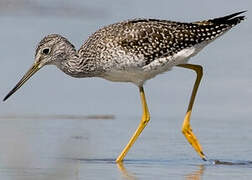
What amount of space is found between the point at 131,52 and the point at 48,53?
1.05 meters

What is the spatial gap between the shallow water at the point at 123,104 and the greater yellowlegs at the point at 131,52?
50 centimetres

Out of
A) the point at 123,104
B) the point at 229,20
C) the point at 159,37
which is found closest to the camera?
the point at 159,37

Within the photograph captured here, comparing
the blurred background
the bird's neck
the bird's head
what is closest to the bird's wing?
the bird's neck

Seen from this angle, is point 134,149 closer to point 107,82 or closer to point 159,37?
point 159,37

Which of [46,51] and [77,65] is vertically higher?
[46,51]

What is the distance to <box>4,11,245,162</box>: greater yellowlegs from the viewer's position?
1080cm

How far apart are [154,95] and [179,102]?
420 millimetres

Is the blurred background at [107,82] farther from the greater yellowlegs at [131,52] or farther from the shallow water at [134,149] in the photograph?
the greater yellowlegs at [131,52]

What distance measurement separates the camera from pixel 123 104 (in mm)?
12586

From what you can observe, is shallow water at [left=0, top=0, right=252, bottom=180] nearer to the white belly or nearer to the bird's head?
the bird's head

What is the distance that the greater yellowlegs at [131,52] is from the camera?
425 inches

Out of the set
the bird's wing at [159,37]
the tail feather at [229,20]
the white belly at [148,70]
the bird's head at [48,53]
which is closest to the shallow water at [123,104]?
the bird's head at [48,53]

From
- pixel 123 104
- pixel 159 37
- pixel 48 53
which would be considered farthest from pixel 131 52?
pixel 123 104

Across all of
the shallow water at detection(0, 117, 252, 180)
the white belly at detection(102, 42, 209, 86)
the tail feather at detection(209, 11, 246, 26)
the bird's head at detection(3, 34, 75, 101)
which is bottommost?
the shallow water at detection(0, 117, 252, 180)
